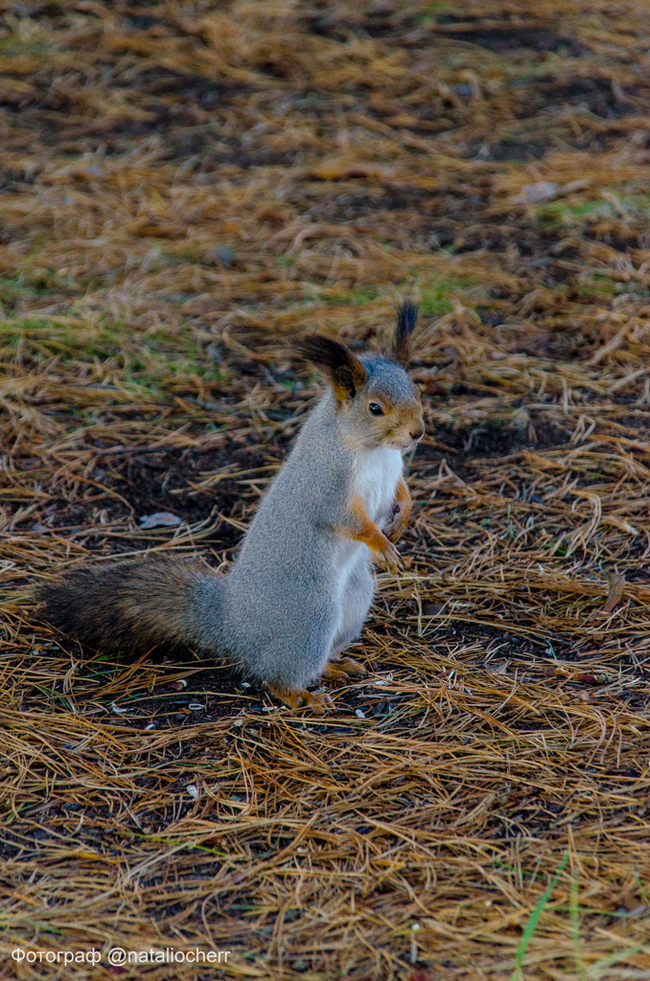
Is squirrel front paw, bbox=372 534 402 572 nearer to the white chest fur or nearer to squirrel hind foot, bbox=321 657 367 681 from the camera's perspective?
the white chest fur

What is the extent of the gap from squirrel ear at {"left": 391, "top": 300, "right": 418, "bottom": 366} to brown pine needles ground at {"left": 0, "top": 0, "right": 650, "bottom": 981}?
0.76 m

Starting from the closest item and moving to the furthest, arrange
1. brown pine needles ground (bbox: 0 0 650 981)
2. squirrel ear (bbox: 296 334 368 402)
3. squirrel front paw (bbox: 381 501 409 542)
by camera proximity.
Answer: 1. brown pine needles ground (bbox: 0 0 650 981)
2. squirrel ear (bbox: 296 334 368 402)
3. squirrel front paw (bbox: 381 501 409 542)

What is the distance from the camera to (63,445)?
3.78m

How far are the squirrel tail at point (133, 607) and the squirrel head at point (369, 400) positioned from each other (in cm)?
61

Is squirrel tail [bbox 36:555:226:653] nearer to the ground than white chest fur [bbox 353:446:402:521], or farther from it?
nearer to the ground

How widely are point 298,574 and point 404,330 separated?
0.77 metres

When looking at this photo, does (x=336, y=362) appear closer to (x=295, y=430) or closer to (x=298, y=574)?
(x=298, y=574)

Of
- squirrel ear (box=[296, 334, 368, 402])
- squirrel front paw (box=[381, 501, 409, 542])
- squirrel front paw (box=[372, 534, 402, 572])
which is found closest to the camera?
squirrel ear (box=[296, 334, 368, 402])

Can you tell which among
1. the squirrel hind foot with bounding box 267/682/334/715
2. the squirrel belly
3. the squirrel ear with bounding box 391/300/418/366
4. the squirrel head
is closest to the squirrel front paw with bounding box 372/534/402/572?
the squirrel belly

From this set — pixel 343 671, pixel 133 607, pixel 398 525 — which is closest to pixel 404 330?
pixel 398 525

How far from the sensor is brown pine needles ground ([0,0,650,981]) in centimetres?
199

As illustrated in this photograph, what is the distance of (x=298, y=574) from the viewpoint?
2.73m

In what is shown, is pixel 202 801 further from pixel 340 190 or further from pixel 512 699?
pixel 340 190

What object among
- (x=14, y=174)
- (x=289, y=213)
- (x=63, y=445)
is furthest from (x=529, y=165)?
(x=63, y=445)
